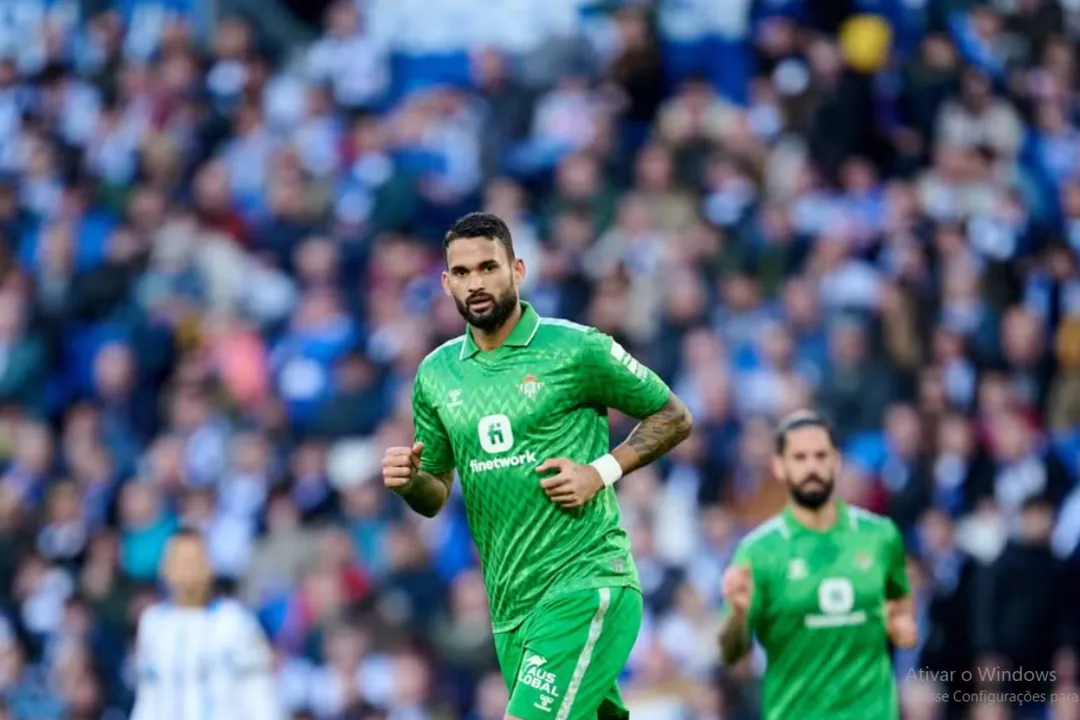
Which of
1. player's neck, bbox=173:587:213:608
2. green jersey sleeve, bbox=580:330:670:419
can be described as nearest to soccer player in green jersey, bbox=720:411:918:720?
green jersey sleeve, bbox=580:330:670:419

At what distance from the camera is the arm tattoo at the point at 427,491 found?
812 centimetres

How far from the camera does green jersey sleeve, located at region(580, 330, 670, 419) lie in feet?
26.1

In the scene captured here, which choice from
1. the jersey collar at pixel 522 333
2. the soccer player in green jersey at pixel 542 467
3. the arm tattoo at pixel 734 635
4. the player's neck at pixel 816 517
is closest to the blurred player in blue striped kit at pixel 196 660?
the arm tattoo at pixel 734 635

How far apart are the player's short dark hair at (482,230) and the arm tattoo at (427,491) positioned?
91cm

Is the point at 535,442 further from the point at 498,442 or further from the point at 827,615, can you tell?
the point at 827,615

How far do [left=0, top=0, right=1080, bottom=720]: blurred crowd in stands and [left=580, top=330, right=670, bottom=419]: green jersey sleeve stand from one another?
548cm

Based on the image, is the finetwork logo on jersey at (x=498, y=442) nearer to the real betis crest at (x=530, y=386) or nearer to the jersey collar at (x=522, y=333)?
the real betis crest at (x=530, y=386)

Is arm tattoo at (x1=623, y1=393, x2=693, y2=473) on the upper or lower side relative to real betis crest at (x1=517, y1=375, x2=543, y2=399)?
lower

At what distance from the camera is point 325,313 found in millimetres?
17328

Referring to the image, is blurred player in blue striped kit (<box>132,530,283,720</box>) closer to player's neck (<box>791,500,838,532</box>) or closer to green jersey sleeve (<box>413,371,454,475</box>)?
player's neck (<box>791,500,838,532</box>)

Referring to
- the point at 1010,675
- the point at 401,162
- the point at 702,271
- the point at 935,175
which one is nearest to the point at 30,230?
the point at 401,162

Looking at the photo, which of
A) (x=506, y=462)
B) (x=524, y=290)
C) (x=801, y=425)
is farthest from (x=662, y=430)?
(x=524, y=290)

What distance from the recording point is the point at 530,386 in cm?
791

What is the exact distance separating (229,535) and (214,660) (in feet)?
14.7
